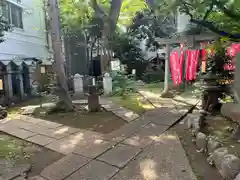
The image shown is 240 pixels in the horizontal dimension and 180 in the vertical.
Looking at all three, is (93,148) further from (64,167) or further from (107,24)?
(107,24)

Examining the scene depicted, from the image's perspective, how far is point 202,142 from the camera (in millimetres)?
3855

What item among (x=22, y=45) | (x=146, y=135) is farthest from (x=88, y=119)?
(x=22, y=45)

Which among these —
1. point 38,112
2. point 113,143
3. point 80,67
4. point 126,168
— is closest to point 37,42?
point 80,67

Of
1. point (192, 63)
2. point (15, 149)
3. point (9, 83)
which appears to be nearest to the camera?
point (15, 149)

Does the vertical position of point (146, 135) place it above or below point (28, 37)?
below

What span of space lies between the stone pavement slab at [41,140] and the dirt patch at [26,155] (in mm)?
118

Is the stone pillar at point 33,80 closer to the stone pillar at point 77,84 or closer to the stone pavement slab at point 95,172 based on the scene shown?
the stone pillar at point 77,84

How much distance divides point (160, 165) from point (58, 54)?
17.1 ft

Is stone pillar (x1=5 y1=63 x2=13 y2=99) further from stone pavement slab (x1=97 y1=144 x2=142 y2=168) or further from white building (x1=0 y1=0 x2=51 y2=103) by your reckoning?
stone pavement slab (x1=97 y1=144 x2=142 y2=168)

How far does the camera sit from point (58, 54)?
696 centimetres

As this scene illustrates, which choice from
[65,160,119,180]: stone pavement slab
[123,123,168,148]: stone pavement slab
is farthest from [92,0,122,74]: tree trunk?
[65,160,119,180]: stone pavement slab

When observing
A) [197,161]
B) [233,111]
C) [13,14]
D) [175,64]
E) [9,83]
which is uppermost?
[13,14]

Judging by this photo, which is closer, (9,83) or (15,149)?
(15,149)

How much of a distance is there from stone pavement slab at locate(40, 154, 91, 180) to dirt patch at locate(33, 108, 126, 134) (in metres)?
1.53
